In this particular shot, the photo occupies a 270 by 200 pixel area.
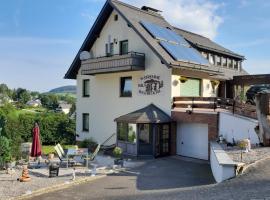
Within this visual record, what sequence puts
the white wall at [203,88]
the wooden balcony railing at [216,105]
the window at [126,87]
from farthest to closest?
the window at [126,87] → the white wall at [203,88] → the wooden balcony railing at [216,105]

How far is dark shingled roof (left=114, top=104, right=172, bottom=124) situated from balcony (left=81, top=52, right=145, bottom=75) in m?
3.05

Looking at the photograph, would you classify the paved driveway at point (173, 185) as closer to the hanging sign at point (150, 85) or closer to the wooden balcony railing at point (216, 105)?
the wooden balcony railing at point (216, 105)

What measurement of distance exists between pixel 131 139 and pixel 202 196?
12.1 m

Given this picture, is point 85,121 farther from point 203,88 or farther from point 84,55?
point 203,88

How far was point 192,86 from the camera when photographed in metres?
25.1

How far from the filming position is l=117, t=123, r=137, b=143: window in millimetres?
22464

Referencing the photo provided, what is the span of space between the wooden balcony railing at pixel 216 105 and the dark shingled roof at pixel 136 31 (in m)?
2.36

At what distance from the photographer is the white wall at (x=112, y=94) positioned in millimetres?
23500

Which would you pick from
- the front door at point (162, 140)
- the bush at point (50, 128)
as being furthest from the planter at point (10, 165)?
the bush at point (50, 128)

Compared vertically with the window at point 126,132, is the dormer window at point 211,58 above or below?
above

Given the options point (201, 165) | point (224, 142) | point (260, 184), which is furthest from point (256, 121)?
point (260, 184)

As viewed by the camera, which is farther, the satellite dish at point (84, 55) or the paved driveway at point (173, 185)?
the satellite dish at point (84, 55)

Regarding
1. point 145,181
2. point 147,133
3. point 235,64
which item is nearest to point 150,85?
point 147,133

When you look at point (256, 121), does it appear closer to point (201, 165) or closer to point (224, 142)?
point (224, 142)
